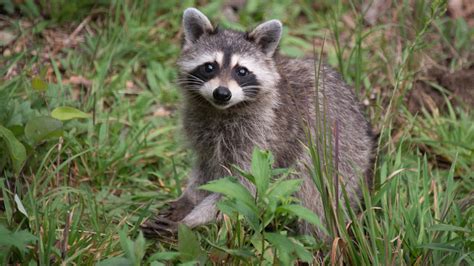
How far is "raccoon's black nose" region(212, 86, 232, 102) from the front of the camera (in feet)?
14.7

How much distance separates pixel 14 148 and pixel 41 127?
0.96 ft

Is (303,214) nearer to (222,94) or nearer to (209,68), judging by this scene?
(222,94)

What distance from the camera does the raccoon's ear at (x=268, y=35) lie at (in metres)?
4.84

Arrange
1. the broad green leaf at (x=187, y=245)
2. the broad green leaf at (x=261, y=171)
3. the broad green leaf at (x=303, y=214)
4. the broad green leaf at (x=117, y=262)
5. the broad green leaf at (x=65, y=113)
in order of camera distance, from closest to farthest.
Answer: the broad green leaf at (x=303, y=214)
the broad green leaf at (x=261, y=171)
the broad green leaf at (x=117, y=262)
the broad green leaf at (x=187, y=245)
the broad green leaf at (x=65, y=113)

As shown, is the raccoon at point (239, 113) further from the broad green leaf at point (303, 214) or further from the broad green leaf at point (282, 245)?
the broad green leaf at point (303, 214)

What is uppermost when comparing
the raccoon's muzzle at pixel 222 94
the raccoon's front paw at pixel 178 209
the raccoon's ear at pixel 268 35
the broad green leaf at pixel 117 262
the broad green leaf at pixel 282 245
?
the raccoon's ear at pixel 268 35

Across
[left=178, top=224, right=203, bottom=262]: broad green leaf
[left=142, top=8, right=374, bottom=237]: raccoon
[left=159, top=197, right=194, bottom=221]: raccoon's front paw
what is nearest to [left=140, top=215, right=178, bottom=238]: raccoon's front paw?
[left=142, top=8, right=374, bottom=237]: raccoon

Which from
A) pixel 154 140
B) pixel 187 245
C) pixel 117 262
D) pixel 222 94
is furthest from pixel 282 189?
pixel 154 140

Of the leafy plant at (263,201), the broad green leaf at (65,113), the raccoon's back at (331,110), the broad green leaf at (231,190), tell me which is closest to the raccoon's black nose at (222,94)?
the raccoon's back at (331,110)

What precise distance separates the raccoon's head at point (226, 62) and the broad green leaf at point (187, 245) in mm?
1075

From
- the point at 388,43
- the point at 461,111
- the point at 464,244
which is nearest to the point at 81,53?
the point at 388,43

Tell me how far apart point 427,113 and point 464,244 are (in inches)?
93.1

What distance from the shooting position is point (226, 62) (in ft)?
15.4

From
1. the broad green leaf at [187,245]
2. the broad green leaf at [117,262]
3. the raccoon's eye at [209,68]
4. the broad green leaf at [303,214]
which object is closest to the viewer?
the broad green leaf at [303,214]
